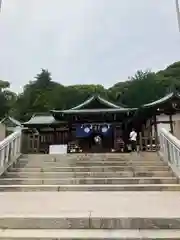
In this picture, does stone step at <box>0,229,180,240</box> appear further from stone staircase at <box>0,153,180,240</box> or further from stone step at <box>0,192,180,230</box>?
stone step at <box>0,192,180,230</box>

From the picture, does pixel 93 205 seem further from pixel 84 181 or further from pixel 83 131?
pixel 83 131

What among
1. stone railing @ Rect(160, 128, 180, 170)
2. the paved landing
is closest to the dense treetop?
stone railing @ Rect(160, 128, 180, 170)

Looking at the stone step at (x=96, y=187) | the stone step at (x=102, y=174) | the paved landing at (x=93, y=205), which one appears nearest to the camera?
the paved landing at (x=93, y=205)

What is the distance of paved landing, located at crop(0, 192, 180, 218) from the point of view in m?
4.44

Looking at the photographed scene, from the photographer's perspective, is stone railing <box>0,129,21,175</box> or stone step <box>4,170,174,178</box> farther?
stone railing <box>0,129,21,175</box>

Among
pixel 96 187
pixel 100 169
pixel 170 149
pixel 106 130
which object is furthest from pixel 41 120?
pixel 96 187

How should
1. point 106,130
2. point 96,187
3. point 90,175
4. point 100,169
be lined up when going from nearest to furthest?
point 96,187
point 90,175
point 100,169
point 106,130

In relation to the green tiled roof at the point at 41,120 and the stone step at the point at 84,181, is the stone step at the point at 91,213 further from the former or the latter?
the green tiled roof at the point at 41,120

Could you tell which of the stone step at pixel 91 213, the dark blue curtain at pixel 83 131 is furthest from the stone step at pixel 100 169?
the dark blue curtain at pixel 83 131

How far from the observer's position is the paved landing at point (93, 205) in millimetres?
4441

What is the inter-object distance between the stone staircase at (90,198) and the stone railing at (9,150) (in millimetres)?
250

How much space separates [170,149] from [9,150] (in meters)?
5.02

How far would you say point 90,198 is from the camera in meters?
6.15

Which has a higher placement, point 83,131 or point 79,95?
point 79,95
